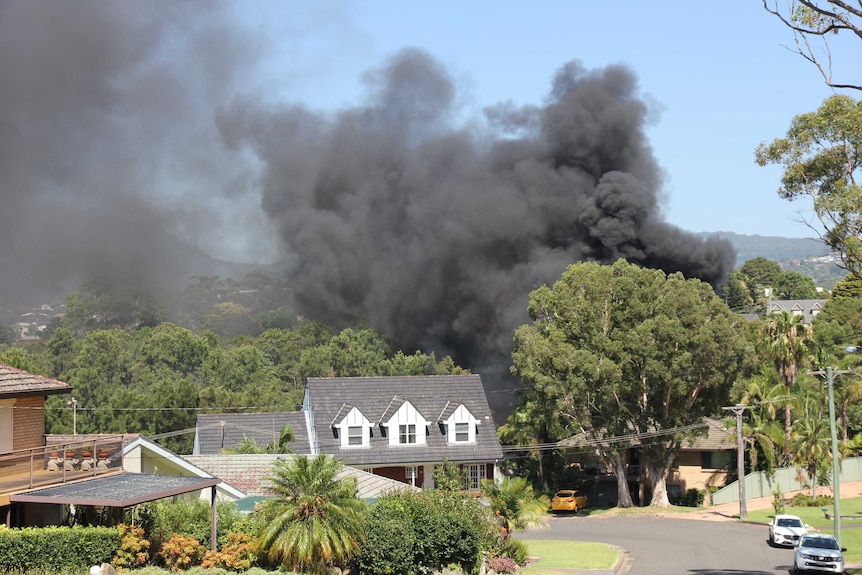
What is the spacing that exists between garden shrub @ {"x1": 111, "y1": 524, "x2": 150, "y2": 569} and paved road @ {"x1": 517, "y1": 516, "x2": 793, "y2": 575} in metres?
13.9

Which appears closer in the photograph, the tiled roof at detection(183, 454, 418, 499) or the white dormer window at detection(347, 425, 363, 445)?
the tiled roof at detection(183, 454, 418, 499)

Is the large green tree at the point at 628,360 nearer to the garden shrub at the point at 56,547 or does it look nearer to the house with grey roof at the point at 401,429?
the house with grey roof at the point at 401,429

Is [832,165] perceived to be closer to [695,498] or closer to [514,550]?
[514,550]

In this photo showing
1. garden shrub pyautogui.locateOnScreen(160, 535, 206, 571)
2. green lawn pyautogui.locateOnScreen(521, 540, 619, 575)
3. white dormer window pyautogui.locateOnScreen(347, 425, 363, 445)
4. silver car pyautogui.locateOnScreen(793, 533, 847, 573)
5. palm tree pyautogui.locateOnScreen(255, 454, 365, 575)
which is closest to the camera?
garden shrub pyautogui.locateOnScreen(160, 535, 206, 571)

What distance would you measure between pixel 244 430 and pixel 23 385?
2252cm

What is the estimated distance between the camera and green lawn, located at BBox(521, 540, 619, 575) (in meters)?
28.2

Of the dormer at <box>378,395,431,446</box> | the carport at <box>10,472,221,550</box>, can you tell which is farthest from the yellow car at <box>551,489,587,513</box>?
the carport at <box>10,472,221,550</box>

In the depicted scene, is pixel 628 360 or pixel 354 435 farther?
pixel 628 360

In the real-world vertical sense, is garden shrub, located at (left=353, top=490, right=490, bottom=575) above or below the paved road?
above

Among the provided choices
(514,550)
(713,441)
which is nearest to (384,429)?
(713,441)

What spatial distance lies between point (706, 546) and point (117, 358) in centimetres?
6144

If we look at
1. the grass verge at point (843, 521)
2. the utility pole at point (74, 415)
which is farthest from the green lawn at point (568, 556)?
the utility pole at point (74, 415)

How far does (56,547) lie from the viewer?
18406 millimetres

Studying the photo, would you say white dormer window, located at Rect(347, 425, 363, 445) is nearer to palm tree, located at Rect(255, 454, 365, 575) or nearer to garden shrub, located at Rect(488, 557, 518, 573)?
garden shrub, located at Rect(488, 557, 518, 573)
